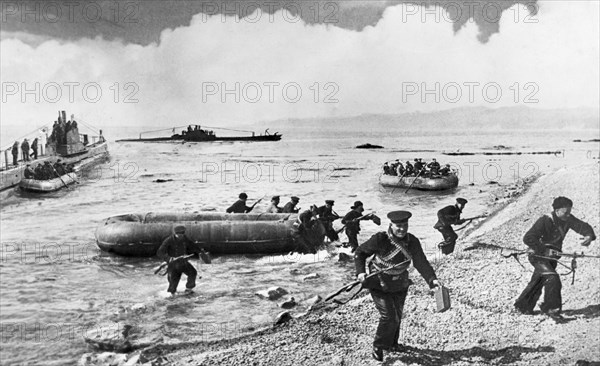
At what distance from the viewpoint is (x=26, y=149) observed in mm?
4738

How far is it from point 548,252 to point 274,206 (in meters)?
2.78

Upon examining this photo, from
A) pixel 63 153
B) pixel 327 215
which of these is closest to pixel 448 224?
pixel 327 215

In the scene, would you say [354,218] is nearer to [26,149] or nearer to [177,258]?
[177,258]

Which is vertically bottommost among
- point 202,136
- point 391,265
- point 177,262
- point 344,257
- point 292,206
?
point 344,257

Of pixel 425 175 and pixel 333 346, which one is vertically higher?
pixel 425 175

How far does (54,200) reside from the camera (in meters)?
4.63

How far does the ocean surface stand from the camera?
4348 mm

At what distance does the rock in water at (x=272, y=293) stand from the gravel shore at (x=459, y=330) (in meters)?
0.45

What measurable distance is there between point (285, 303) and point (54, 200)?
8.09 feet

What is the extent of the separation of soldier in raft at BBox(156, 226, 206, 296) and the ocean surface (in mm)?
160

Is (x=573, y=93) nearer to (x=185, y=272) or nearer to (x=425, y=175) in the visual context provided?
(x=425, y=175)

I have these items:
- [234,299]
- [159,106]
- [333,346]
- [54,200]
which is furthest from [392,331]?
[54,200]

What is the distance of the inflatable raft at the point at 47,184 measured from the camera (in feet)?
15.0

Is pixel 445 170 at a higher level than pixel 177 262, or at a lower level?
higher
